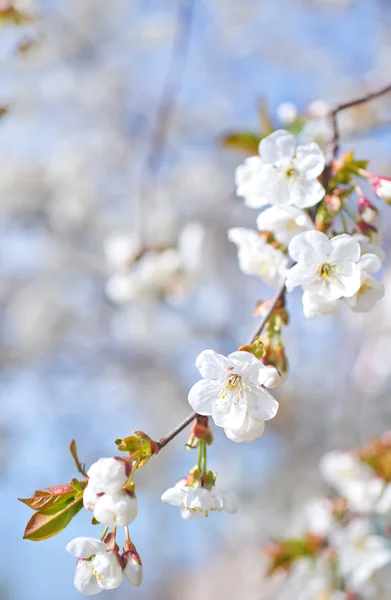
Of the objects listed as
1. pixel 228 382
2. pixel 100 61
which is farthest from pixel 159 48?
pixel 228 382

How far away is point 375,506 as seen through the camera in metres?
1.19

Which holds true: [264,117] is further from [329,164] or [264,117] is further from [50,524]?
[50,524]

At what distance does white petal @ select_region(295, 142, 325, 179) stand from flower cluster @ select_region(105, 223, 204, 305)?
2.57 ft

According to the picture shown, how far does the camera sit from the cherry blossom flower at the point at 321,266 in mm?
610

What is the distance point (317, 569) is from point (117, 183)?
11.7 ft

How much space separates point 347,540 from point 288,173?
0.84 m

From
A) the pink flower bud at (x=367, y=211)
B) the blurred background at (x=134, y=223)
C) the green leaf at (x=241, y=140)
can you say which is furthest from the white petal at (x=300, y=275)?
the blurred background at (x=134, y=223)

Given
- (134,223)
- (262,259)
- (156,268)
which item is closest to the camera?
(262,259)

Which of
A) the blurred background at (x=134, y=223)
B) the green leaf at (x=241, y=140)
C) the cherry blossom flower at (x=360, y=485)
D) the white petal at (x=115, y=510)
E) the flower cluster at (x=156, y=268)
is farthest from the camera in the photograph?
the blurred background at (x=134, y=223)

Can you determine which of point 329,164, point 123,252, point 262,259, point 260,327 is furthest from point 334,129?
point 123,252

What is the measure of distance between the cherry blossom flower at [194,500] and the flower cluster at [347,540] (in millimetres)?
659

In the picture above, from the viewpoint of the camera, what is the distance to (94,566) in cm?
58

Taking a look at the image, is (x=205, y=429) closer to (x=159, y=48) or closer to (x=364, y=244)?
(x=364, y=244)

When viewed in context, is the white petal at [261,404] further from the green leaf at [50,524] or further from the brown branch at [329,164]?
the green leaf at [50,524]
